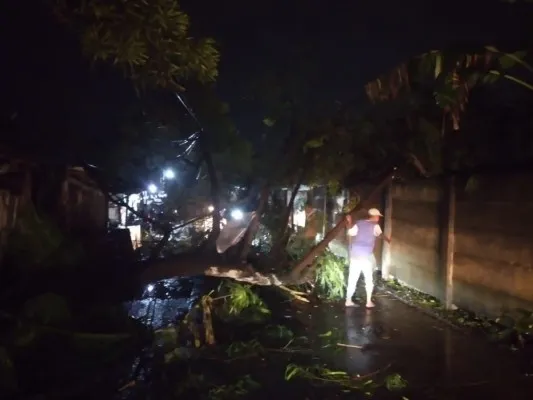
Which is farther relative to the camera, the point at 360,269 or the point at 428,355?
the point at 360,269

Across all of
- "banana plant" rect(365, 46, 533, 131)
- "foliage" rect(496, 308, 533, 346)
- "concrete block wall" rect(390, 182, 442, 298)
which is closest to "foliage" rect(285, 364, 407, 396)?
"foliage" rect(496, 308, 533, 346)

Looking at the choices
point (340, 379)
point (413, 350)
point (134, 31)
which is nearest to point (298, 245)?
point (413, 350)

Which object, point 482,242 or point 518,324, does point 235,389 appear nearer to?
point 518,324

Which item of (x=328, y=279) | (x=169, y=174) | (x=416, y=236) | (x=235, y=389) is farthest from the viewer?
(x=169, y=174)

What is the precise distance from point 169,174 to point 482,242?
777cm

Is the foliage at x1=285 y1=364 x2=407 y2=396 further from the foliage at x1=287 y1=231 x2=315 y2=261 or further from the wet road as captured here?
the foliage at x1=287 y1=231 x2=315 y2=261

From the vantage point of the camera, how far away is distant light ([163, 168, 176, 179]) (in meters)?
12.9

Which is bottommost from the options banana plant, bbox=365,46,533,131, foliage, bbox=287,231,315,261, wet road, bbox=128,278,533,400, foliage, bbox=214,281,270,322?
wet road, bbox=128,278,533,400

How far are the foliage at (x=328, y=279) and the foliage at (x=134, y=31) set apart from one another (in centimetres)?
718

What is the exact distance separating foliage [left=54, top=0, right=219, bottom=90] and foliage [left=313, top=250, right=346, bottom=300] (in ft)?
23.5

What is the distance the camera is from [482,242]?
29.6 feet

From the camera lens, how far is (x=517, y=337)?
777 centimetres

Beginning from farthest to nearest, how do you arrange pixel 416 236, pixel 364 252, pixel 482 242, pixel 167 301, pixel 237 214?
pixel 237 214 → pixel 167 301 → pixel 416 236 → pixel 364 252 → pixel 482 242

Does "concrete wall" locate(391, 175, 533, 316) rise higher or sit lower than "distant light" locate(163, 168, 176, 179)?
lower
